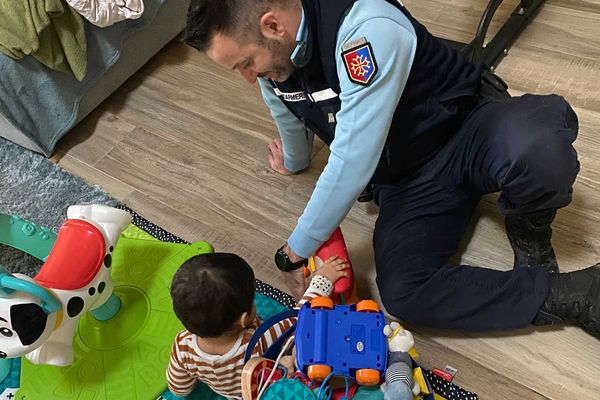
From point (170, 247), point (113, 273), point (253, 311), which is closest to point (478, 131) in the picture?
point (253, 311)

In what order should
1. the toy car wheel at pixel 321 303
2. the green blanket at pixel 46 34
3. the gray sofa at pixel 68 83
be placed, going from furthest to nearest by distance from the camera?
the gray sofa at pixel 68 83 < the green blanket at pixel 46 34 < the toy car wheel at pixel 321 303

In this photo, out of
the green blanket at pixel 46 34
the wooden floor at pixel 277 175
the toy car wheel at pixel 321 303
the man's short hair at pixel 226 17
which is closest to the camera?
the man's short hair at pixel 226 17

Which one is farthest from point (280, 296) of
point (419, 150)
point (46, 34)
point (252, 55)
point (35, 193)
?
point (46, 34)

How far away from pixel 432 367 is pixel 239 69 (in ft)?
1.87

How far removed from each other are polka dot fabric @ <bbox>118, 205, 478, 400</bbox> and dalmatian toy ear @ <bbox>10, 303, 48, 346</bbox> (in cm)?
38

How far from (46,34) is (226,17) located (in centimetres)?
71

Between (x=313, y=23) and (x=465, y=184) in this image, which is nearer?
(x=313, y=23)

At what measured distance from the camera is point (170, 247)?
120 centimetres

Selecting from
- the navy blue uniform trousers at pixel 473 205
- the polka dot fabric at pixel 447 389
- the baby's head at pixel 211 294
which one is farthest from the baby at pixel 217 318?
the polka dot fabric at pixel 447 389

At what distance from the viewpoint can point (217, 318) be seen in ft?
2.73

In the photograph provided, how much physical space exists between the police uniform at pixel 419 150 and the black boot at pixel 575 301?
17 mm

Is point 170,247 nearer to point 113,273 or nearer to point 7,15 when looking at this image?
point 113,273

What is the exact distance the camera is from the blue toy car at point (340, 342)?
837 mm

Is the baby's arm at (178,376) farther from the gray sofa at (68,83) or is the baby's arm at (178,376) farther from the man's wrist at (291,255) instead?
the gray sofa at (68,83)
